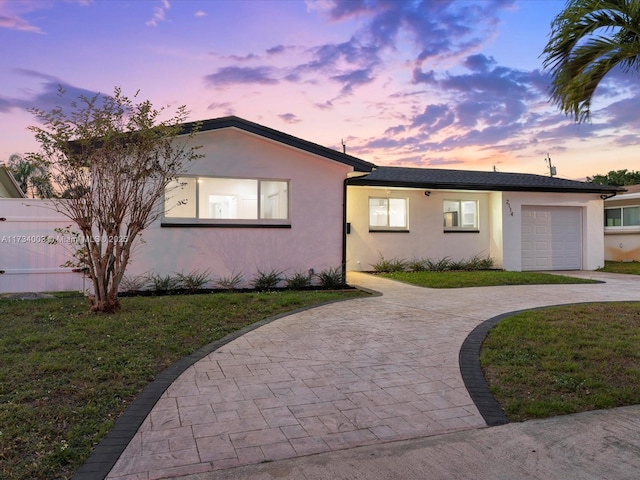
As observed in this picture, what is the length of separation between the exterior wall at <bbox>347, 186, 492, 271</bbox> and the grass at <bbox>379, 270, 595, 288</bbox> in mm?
1328

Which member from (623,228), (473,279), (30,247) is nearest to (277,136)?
(30,247)

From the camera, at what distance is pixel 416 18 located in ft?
36.6

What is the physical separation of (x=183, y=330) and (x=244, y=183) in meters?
Answer: 5.17

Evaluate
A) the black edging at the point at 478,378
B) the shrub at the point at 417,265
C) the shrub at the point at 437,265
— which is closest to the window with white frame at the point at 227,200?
the shrub at the point at 417,265

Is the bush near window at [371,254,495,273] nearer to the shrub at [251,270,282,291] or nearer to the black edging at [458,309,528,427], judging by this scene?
the shrub at [251,270,282,291]

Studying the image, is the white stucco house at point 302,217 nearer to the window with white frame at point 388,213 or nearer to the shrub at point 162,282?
the window with white frame at point 388,213

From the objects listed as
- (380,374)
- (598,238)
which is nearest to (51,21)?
(380,374)

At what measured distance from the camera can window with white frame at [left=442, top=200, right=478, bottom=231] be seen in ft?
50.9

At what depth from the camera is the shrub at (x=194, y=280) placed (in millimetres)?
10078

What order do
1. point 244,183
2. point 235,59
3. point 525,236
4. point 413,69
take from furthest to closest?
1. point 525,236
2. point 413,69
3. point 235,59
4. point 244,183

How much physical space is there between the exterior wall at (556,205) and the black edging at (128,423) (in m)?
12.5

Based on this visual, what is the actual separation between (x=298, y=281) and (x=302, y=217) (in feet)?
5.31

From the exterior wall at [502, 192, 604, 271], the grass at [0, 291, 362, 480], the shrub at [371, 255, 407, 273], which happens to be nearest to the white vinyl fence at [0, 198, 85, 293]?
the grass at [0, 291, 362, 480]

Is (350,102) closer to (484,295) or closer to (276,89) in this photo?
(276,89)
